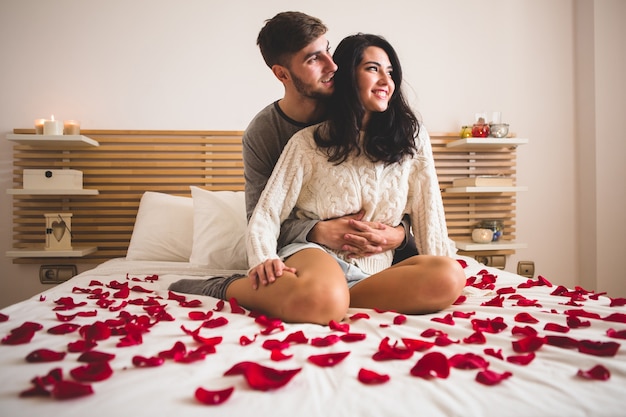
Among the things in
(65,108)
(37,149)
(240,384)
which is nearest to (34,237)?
(37,149)

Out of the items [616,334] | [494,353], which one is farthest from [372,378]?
[616,334]

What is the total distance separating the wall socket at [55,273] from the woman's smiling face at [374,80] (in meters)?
2.20

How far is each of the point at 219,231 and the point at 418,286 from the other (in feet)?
3.98

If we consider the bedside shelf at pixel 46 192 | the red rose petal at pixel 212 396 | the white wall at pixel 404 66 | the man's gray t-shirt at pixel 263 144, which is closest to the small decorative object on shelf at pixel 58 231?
the bedside shelf at pixel 46 192

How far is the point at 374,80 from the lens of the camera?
1.59 m

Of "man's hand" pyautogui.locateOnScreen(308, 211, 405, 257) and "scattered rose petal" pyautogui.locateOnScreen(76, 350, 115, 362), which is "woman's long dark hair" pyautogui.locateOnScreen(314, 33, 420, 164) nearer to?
"man's hand" pyautogui.locateOnScreen(308, 211, 405, 257)

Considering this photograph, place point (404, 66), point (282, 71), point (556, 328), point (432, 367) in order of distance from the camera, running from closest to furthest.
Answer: point (432, 367), point (556, 328), point (282, 71), point (404, 66)


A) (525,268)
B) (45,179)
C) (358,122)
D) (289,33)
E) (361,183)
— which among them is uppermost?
(289,33)

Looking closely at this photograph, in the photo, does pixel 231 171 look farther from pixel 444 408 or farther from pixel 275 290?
pixel 444 408

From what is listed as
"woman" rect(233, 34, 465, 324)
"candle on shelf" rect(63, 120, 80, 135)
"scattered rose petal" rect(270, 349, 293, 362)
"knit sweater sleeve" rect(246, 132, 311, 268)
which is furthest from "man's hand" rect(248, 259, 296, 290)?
"candle on shelf" rect(63, 120, 80, 135)

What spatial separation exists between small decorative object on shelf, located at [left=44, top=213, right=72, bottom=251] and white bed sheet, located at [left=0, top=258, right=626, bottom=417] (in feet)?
5.35

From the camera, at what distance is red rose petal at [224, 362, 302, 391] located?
2.35 ft

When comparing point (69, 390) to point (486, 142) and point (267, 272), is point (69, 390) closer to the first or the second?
point (267, 272)

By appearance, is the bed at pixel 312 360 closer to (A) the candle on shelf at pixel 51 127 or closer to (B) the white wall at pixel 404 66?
(A) the candle on shelf at pixel 51 127
